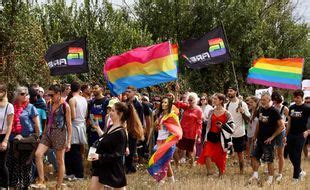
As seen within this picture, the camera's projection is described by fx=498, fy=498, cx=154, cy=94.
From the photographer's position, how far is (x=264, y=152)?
9.73 metres

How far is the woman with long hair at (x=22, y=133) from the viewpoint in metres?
8.27

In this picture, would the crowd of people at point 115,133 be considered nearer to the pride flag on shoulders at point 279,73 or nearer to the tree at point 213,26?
the pride flag on shoulders at point 279,73

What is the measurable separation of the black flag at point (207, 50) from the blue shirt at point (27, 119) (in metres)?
5.48

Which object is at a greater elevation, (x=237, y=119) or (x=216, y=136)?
(x=237, y=119)

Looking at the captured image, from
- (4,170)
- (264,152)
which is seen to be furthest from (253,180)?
(4,170)

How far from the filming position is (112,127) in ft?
21.8

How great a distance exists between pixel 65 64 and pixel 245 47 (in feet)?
66.5

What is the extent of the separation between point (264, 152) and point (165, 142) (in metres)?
1.97

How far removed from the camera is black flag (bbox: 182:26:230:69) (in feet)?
41.9

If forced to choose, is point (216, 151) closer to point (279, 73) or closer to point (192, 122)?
point (192, 122)

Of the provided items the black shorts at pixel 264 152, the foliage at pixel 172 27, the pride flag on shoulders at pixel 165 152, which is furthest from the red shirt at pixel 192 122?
the foliage at pixel 172 27

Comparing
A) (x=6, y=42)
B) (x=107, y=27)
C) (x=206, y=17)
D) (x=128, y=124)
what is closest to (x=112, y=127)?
(x=128, y=124)

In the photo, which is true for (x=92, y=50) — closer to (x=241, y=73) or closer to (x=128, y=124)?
(x=241, y=73)

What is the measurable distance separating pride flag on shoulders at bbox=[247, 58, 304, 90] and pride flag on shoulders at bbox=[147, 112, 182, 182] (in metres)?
5.90
